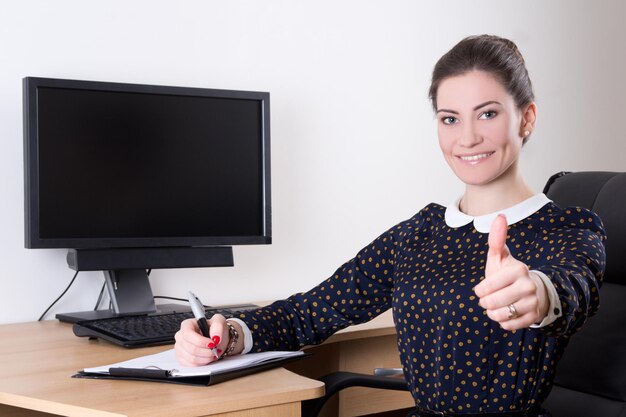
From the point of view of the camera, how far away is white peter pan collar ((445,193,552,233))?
4.53 ft

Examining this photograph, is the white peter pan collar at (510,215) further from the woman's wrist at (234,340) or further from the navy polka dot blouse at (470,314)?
the woman's wrist at (234,340)

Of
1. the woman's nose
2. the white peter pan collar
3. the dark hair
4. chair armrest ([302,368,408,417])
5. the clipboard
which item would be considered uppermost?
the dark hair

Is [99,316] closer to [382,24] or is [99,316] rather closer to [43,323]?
[43,323]

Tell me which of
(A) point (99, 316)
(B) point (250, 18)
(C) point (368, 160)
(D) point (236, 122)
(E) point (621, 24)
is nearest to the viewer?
(A) point (99, 316)

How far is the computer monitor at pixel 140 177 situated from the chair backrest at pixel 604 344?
0.87 m

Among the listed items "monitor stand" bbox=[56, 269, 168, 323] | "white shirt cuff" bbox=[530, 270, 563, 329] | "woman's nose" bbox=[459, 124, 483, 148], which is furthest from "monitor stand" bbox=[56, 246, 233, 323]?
"white shirt cuff" bbox=[530, 270, 563, 329]

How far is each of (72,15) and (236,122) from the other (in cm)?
50

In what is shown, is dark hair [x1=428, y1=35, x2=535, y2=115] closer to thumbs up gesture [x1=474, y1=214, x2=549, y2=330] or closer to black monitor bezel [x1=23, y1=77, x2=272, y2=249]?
thumbs up gesture [x1=474, y1=214, x2=549, y2=330]

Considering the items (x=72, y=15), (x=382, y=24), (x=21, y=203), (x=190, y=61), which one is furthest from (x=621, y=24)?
(x=21, y=203)

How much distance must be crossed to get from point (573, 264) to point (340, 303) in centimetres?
54

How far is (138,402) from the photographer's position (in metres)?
1.22

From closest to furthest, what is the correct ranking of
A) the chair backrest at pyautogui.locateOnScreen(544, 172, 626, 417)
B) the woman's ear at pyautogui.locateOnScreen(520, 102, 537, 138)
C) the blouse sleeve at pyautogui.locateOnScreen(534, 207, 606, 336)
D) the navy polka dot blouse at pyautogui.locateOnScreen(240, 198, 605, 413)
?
the blouse sleeve at pyautogui.locateOnScreen(534, 207, 606, 336) < the navy polka dot blouse at pyautogui.locateOnScreen(240, 198, 605, 413) < the woman's ear at pyautogui.locateOnScreen(520, 102, 537, 138) < the chair backrest at pyautogui.locateOnScreen(544, 172, 626, 417)

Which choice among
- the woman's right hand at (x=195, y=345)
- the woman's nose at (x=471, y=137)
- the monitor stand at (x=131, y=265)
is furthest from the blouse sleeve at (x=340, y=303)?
the monitor stand at (x=131, y=265)

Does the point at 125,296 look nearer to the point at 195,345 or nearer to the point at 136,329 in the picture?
the point at 136,329
